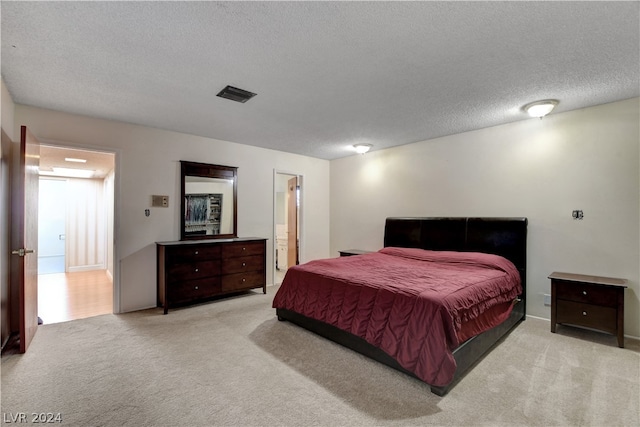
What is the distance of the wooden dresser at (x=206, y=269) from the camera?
12.7ft

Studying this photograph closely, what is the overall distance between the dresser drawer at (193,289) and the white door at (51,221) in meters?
5.48

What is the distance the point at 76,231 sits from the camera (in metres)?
6.88

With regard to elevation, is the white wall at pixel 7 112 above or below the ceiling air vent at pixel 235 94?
below

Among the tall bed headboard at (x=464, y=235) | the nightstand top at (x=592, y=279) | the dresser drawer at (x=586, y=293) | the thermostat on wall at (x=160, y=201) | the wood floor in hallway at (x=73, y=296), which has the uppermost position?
the thermostat on wall at (x=160, y=201)

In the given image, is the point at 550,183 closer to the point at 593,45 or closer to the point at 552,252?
the point at 552,252

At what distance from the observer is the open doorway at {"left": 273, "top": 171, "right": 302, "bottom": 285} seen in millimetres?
6023

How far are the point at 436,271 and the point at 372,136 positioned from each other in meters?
2.27

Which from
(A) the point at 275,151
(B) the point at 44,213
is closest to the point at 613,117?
(A) the point at 275,151

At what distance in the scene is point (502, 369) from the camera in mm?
2422

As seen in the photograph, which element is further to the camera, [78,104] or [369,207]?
[369,207]

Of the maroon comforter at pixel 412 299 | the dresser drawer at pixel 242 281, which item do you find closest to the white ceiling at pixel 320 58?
the maroon comforter at pixel 412 299

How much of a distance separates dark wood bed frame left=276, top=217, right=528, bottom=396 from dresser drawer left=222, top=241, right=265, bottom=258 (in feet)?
4.40

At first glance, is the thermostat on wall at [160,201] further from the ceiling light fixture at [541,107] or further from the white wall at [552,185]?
the ceiling light fixture at [541,107]

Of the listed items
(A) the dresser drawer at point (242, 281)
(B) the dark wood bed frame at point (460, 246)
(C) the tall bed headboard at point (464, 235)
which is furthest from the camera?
(A) the dresser drawer at point (242, 281)
